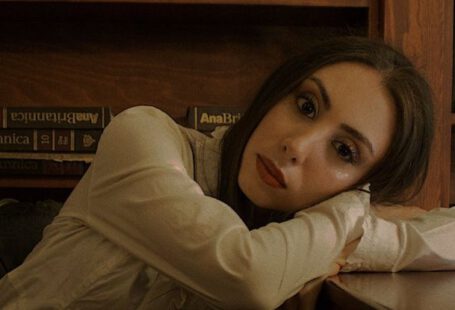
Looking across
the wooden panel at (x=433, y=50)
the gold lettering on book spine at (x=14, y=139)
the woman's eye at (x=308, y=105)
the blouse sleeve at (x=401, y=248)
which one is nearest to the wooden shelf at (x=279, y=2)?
the wooden panel at (x=433, y=50)

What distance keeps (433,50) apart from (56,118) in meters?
0.88

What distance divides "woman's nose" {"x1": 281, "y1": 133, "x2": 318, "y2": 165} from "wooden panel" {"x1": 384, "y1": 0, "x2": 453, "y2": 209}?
0.66 m

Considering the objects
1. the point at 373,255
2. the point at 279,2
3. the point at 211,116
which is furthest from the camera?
the point at 211,116

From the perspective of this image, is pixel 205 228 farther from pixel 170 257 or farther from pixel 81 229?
pixel 81 229

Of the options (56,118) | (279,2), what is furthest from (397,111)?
(56,118)

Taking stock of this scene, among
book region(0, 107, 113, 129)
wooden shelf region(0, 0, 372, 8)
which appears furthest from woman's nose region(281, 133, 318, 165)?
book region(0, 107, 113, 129)

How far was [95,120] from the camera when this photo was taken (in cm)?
158

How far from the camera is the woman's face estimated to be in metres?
0.96

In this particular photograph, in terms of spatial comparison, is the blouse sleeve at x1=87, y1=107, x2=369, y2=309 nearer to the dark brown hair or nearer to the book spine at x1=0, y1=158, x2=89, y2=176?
the dark brown hair

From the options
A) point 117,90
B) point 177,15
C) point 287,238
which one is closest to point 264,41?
point 177,15

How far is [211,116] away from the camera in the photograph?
160cm

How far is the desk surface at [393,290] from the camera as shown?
62cm

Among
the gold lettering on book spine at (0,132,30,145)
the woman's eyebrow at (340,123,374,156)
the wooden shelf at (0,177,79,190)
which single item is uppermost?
the woman's eyebrow at (340,123,374,156)

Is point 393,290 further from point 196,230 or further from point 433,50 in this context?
point 433,50
